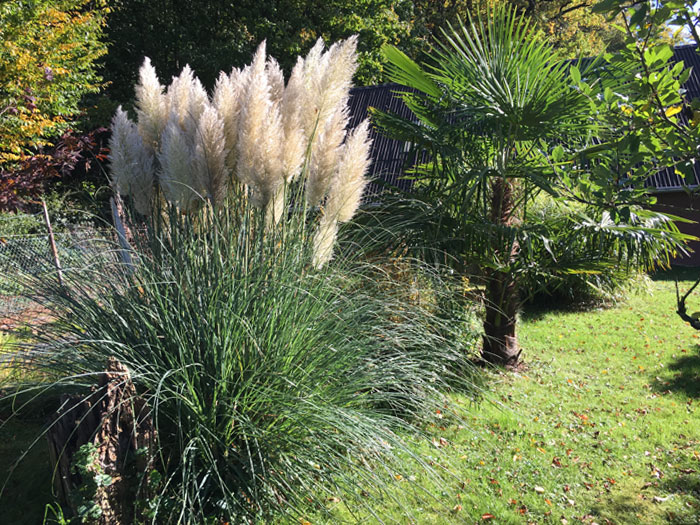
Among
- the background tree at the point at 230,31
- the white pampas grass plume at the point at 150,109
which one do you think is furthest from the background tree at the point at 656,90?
the background tree at the point at 230,31

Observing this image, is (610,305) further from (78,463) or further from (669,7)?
(78,463)

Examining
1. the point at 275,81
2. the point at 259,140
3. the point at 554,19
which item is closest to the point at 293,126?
the point at 259,140

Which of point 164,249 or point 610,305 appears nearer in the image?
point 164,249

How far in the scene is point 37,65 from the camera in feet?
30.4

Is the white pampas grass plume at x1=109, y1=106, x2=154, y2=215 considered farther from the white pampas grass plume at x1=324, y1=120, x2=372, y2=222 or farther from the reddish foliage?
the reddish foliage

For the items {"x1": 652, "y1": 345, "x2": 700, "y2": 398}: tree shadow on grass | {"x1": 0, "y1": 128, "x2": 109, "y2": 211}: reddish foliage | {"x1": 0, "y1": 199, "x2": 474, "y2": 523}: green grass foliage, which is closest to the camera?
{"x1": 0, "y1": 199, "x2": 474, "y2": 523}: green grass foliage

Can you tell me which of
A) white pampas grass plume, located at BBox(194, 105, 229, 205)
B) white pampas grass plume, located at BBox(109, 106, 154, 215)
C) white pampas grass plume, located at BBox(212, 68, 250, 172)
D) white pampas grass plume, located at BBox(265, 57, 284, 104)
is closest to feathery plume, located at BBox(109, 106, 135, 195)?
white pampas grass plume, located at BBox(109, 106, 154, 215)

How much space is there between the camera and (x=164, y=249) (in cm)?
289

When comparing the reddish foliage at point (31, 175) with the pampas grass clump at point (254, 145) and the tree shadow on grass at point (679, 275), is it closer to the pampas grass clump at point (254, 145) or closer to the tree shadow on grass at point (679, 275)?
the pampas grass clump at point (254, 145)

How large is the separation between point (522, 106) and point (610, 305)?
257 inches

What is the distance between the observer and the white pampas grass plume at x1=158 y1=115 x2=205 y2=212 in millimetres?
2904

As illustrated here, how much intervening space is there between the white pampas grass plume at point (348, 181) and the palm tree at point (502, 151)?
113 centimetres

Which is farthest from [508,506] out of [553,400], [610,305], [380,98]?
[380,98]

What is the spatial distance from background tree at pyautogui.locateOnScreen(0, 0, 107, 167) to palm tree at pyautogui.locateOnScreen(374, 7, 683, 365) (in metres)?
5.70
